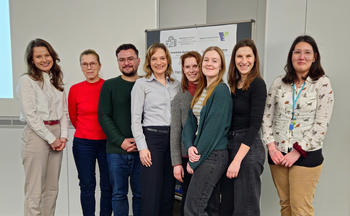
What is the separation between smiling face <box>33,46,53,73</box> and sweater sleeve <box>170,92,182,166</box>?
105 cm

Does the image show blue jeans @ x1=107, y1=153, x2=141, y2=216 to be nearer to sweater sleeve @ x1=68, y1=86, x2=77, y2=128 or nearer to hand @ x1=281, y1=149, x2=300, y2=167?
sweater sleeve @ x1=68, y1=86, x2=77, y2=128

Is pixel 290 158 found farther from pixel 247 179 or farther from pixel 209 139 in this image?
pixel 209 139

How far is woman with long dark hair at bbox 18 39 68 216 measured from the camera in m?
1.84

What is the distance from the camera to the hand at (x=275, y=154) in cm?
162

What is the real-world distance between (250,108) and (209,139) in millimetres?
315

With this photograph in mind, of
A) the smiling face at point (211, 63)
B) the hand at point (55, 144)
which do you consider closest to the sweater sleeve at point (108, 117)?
the hand at point (55, 144)

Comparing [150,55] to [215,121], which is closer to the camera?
[215,121]

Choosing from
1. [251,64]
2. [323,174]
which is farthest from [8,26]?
[323,174]

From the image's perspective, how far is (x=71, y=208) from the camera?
2885mm

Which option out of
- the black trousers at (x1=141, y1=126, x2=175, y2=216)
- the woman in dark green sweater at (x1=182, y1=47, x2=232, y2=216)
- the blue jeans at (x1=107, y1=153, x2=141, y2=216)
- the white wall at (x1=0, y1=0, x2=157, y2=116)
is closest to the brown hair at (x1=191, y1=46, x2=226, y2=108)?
the woman in dark green sweater at (x1=182, y1=47, x2=232, y2=216)

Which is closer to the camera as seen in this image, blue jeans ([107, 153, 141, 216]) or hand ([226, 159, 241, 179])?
hand ([226, 159, 241, 179])

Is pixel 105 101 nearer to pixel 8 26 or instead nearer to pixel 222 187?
pixel 222 187

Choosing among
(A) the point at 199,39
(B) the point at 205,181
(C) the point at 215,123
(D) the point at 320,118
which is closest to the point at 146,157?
(B) the point at 205,181

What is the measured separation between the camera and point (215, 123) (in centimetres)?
144
